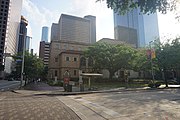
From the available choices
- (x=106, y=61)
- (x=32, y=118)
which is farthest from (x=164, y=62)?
(x=32, y=118)

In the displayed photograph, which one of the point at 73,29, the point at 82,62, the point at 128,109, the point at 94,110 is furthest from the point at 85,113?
the point at 73,29

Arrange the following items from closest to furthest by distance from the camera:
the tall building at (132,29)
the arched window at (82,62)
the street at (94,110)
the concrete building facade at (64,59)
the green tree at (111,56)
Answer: the street at (94,110) < the green tree at (111,56) < the concrete building facade at (64,59) < the arched window at (82,62) < the tall building at (132,29)

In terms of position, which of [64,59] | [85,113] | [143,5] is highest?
[64,59]

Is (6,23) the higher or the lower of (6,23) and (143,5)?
the higher

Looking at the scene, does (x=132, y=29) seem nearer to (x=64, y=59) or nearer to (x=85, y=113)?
(x=64, y=59)

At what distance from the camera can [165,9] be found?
350 inches

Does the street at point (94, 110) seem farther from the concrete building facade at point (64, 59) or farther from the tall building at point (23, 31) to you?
the concrete building facade at point (64, 59)

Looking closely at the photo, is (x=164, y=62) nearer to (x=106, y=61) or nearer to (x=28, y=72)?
(x=106, y=61)

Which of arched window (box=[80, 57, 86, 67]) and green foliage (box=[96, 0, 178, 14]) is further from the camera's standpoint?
arched window (box=[80, 57, 86, 67])

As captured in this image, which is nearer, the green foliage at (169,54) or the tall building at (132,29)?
the green foliage at (169,54)

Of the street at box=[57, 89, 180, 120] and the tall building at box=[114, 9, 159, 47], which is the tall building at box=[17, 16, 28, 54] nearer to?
the street at box=[57, 89, 180, 120]

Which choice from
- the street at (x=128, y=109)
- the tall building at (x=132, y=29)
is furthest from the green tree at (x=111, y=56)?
the tall building at (x=132, y=29)

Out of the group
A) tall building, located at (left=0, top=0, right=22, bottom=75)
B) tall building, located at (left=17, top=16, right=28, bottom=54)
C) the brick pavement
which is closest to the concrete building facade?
tall building, located at (left=17, top=16, right=28, bottom=54)

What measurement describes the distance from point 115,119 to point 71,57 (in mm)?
47923
